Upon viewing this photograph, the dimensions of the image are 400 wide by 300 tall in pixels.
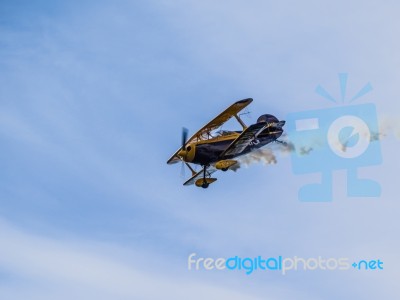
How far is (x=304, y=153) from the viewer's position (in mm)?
60938

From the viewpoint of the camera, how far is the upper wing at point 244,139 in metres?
57.5

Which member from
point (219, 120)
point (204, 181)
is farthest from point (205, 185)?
point (219, 120)

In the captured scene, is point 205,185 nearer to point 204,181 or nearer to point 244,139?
point 204,181

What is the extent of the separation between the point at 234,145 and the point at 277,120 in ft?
9.95

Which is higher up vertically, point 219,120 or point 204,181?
point 219,120

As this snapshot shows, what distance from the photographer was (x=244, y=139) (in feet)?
191

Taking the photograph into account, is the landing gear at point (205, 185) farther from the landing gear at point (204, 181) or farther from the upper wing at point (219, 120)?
the upper wing at point (219, 120)

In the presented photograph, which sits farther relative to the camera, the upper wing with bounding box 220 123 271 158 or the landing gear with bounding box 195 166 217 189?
the landing gear with bounding box 195 166 217 189

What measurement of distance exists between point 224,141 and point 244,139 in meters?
1.27

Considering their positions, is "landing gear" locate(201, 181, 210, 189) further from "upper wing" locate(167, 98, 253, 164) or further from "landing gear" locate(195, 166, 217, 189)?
"upper wing" locate(167, 98, 253, 164)

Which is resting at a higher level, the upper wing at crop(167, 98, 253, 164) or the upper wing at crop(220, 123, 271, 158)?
the upper wing at crop(167, 98, 253, 164)

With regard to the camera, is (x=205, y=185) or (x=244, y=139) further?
(x=205, y=185)

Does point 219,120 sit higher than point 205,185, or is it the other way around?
point 219,120

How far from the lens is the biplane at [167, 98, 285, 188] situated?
58.4 metres
